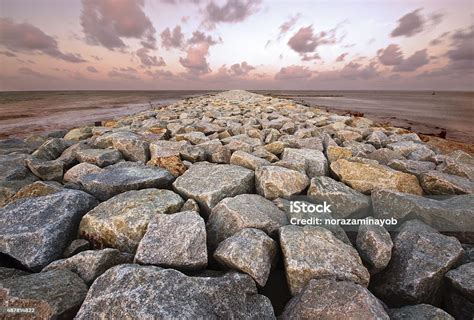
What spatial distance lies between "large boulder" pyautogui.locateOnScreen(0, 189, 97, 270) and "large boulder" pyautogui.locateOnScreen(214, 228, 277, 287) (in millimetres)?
1348

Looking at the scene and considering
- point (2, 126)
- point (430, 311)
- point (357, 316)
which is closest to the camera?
point (357, 316)

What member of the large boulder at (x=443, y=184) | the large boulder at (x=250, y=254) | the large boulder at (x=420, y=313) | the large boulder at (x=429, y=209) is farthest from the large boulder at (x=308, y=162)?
the large boulder at (x=420, y=313)

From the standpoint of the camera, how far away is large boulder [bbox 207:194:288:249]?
2348mm

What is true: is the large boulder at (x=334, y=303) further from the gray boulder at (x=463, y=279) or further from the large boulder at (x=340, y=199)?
the large boulder at (x=340, y=199)

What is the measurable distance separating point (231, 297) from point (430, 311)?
1.25 meters

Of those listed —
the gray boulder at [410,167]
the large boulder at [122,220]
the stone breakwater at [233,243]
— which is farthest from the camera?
the gray boulder at [410,167]

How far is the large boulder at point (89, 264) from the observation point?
191 cm

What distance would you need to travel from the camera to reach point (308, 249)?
2027mm

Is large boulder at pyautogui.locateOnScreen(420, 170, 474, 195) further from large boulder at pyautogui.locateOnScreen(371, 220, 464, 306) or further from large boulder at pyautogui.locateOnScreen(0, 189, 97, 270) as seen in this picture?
large boulder at pyautogui.locateOnScreen(0, 189, 97, 270)

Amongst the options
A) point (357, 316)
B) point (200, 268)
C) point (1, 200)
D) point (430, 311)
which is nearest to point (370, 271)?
point (430, 311)

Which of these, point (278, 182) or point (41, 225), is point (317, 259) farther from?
point (41, 225)

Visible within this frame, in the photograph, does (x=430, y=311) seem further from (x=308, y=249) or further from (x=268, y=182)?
(x=268, y=182)

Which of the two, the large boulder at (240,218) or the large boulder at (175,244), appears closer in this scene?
the large boulder at (175,244)

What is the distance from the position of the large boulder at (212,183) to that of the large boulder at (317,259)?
0.89 meters
